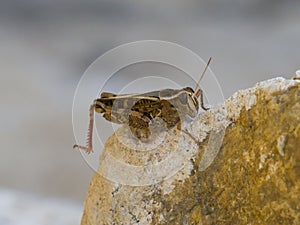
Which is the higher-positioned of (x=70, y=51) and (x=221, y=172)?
Result: (x=70, y=51)

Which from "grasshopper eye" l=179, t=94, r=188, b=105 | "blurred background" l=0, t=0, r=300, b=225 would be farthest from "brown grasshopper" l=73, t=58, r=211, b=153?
"blurred background" l=0, t=0, r=300, b=225

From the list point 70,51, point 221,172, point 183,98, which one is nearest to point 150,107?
point 183,98

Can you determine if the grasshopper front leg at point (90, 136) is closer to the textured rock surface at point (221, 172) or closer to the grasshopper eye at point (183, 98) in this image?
the textured rock surface at point (221, 172)

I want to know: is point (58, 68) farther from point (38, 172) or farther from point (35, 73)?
point (38, 172)

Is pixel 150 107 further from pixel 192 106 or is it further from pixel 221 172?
pixel 221 172

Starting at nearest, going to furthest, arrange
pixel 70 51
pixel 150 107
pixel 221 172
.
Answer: pixel 221 172, pixel 150 107, pixel 70 51

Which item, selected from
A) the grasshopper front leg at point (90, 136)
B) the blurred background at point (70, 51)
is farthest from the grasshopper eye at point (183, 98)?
the blurred background at point (70, 51)
